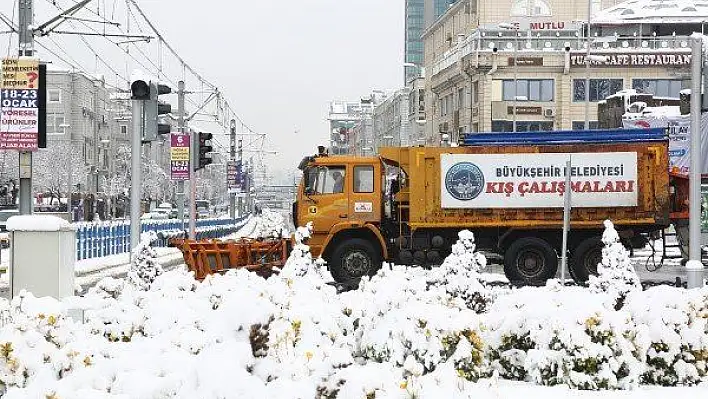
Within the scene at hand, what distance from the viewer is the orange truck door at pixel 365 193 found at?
21234mm

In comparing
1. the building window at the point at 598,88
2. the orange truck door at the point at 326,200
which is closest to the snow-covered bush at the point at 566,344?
the orange truck door at the point at 326,200

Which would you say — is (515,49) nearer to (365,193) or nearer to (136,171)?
(365,193)

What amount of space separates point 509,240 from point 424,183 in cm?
215

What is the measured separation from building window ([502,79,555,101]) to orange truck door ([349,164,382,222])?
177ft

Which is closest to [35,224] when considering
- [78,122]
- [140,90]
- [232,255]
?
[140,90]

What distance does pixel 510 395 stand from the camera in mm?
7316

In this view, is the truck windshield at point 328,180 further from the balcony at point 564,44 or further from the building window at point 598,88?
the building window at point 598,88

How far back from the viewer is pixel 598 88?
7306 centimetres

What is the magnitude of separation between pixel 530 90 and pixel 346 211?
55.1 meters

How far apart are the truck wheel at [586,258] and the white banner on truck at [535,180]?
78 centimetres

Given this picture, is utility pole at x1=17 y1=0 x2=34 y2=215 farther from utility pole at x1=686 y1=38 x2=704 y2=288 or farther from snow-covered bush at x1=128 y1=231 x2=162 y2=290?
utility pole at x1=686 y1=38 x2=704 y2=288

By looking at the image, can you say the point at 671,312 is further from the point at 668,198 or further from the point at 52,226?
the point at 668,198

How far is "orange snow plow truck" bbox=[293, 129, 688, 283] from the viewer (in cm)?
2103

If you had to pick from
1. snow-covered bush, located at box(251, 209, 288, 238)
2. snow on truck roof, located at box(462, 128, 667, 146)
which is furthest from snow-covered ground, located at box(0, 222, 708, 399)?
snow-covered bush, located at box(251, 209, 288, 238)
